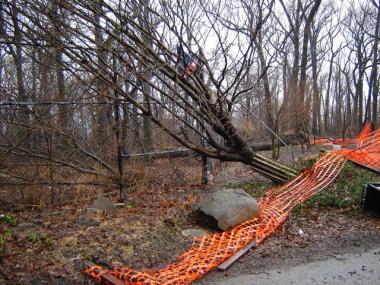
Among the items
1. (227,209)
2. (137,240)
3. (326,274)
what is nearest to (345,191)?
(227,209)

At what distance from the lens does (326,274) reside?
3568mm

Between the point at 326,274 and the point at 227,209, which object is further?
the point at 227,209

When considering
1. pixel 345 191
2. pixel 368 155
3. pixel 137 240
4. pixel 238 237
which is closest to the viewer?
pixel 137 240

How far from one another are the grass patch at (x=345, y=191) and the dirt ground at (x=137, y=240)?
20 centimetres

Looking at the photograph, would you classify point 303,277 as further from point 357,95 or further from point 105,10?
point 357,95

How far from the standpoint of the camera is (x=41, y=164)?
5801mm

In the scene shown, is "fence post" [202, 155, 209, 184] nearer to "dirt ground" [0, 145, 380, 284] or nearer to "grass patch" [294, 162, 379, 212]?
"dirt ground" [0, 145, 380, 284]

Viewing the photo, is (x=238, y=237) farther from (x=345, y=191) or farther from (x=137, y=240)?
(x=345, y=191)

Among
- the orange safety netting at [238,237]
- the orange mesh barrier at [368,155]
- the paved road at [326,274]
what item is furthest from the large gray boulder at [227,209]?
the orange mesh barrier at [368,155]

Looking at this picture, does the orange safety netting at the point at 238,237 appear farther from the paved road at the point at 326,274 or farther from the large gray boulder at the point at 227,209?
the paved road at the point at 326,274

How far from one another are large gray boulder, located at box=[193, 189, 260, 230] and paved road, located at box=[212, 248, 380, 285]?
1.11 metres

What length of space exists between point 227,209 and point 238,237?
19.7 inches

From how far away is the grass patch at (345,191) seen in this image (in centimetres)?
573

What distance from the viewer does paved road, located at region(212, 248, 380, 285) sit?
343cm
